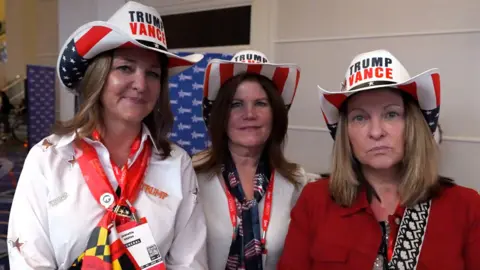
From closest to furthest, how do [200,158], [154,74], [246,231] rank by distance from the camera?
[154,74], [246,231], [200,158]

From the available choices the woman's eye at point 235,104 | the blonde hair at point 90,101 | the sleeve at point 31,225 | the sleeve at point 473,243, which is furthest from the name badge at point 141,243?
the sleeve at point 473,243

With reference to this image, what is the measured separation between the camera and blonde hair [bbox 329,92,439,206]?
1.52 metres

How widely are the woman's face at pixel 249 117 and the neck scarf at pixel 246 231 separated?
0.59ft

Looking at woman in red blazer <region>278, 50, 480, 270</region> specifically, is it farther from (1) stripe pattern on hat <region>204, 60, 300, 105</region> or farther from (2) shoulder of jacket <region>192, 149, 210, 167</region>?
(2) shoulder of jacket <region>192, 149, 210, 167</region>

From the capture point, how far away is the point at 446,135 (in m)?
3.54

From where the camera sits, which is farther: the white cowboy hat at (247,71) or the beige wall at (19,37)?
the beige wall at (19,37)

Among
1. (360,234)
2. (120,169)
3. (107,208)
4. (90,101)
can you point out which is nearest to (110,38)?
(90,101)

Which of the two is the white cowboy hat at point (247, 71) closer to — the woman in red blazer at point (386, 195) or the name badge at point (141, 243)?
the woman in red blazer at point (386, 195)

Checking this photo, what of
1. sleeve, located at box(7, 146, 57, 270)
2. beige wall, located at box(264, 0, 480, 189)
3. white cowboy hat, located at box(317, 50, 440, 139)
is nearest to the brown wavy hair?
white cowboy hat, located at box(317, 50, 440, 139)

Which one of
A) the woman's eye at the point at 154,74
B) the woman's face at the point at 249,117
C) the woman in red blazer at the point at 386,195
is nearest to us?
the woman in red blazer at the point at 386,195

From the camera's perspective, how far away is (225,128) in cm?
201

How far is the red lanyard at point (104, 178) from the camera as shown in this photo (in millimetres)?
1393

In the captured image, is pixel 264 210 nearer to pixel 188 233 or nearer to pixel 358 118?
pixel 188 233

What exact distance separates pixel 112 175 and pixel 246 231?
0.64m
